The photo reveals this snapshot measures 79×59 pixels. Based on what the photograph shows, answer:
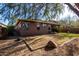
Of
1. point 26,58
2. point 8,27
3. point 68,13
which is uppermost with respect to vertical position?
point 68,13

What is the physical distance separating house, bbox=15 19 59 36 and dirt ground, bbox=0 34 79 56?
5cm

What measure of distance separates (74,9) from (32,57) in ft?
1.92

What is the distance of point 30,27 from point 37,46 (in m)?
0.19

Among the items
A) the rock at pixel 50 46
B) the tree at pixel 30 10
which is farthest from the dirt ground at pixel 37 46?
the tree at pixel 30 10

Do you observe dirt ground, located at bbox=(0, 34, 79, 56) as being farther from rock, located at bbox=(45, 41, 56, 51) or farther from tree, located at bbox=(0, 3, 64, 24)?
tree, located at bbox=(0, 3, 64, 24)

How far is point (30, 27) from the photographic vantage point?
149 cm

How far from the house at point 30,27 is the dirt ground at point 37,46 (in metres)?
0.05

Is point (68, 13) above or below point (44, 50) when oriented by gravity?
above

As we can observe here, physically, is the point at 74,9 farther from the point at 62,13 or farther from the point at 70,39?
the point at 70,39

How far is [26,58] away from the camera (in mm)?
1452

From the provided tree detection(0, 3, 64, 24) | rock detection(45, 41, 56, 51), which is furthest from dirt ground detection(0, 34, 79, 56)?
tree detection(0, 3, 64, 24)

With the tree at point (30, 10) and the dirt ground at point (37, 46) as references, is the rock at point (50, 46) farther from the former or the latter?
the tree at point (30, 10)

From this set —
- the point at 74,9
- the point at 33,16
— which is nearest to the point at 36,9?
the point at 33,16

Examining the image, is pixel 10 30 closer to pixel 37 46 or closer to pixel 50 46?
pixel 37 46
